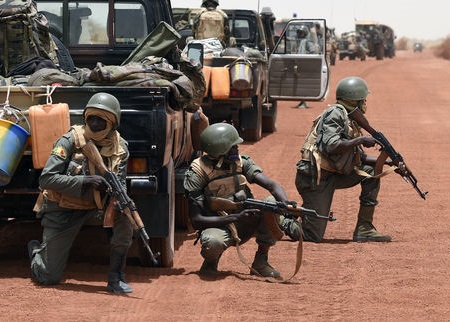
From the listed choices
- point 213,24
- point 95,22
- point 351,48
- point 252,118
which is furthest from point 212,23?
point 351,48

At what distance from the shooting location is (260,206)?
751cm

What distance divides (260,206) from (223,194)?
0.35 meters

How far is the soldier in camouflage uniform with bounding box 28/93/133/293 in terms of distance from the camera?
6992mm

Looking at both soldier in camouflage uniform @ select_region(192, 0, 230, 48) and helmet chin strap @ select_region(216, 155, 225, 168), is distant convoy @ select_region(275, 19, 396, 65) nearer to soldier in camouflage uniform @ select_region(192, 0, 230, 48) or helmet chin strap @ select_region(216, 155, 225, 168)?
soldier in camouflage uniform @ select_region(192, 0, 230, 48)

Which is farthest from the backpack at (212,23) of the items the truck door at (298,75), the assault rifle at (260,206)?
the assault rifle at (260,206)

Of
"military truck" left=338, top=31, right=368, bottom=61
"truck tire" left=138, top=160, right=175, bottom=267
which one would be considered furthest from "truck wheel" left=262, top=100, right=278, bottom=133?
"military truck" left=338, top=31, right=368, bottom=61

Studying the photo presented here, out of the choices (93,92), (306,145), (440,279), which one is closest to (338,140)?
(306,145)

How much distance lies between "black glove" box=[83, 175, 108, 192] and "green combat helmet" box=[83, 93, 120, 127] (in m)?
0.39

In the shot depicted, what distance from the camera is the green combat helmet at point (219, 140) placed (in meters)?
7.66

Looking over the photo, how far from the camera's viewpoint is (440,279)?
7.68 meters

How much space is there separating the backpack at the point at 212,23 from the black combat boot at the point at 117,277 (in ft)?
34.7

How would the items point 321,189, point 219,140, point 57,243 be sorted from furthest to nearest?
point 321,189 < point 219,140 < point 57,243

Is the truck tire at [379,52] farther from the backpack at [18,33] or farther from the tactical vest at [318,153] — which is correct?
the backpack at [18,33]

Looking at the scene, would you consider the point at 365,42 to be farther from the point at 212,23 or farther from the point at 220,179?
the point at 220,179
